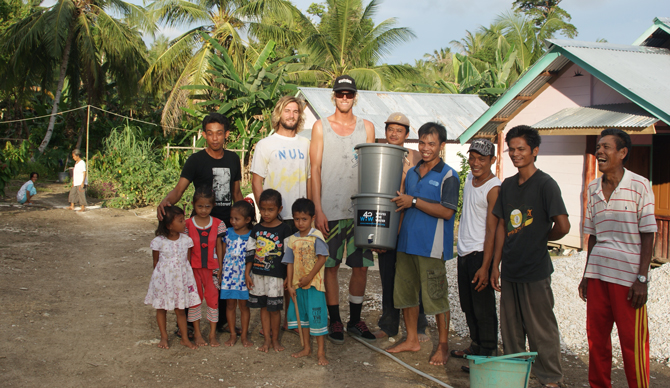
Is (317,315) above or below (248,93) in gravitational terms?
below

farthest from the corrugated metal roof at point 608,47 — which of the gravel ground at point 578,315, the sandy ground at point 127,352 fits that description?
the sandy ground at point 127,352

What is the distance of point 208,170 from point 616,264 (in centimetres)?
295

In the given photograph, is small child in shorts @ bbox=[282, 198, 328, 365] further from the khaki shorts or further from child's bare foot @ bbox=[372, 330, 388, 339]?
child's bare foot @ bbox=[372, 330, 388, 339]

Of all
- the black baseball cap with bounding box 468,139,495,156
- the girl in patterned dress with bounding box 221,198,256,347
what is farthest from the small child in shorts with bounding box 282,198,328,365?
the black baseball cap with bounding box 468,139,495,156

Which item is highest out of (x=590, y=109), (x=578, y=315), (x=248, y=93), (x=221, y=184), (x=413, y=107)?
(x=248, y=93)

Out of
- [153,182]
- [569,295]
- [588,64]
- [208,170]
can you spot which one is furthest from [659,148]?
[153,182]

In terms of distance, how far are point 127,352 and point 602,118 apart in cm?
674

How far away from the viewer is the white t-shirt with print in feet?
13.5

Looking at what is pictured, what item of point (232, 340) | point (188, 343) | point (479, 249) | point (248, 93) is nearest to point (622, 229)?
point (479, 249)

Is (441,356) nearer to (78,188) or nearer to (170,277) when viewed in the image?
(170,277)

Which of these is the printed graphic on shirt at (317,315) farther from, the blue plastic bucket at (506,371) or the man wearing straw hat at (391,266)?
the blue plastic bucket at (506,371)

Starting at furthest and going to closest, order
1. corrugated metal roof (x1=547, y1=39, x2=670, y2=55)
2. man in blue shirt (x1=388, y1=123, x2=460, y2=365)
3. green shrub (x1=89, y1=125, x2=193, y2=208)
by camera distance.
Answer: green shrub (x1=89, y1=125, x2=193, y2=208), corrugated metal roof (x1=547, y1=39, x2=670, y2=55), man in blue shirt (x1=388, y1=123, x2=460, y2=365)

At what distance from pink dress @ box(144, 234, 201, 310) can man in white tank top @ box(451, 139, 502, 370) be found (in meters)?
2.05

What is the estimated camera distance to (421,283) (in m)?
3.83
